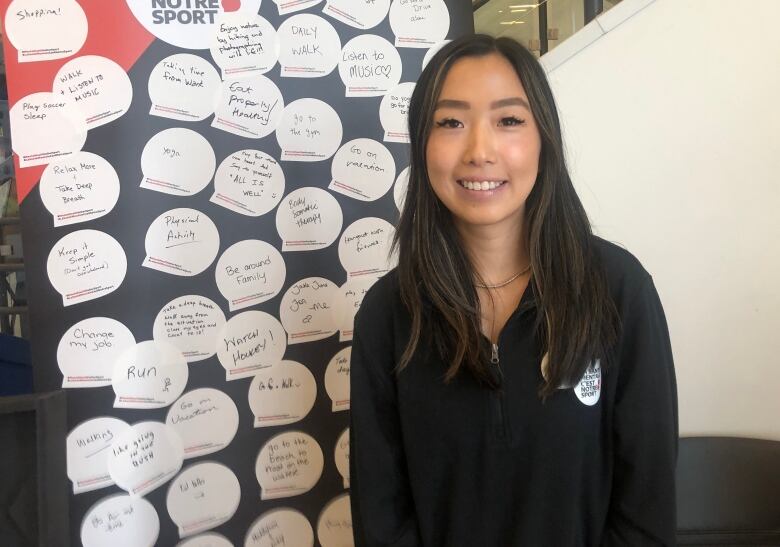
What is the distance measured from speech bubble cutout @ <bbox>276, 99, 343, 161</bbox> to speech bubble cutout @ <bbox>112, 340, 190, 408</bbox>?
21.6 inches

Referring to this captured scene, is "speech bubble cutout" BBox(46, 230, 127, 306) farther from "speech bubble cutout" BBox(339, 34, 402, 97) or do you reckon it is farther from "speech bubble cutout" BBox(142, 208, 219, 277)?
"speech bubble cutout" BBox(339, 34, 402, 97)

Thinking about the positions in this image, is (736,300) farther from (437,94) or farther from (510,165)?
(437,94)

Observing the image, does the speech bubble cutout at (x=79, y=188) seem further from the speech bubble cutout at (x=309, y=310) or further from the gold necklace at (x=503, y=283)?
the gold necklace at (x=503, y=283)

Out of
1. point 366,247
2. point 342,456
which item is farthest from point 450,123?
point 342,456

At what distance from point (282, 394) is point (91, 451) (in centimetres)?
44

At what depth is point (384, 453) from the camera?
3.77 feet

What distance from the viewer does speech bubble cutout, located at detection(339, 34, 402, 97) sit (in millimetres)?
1564

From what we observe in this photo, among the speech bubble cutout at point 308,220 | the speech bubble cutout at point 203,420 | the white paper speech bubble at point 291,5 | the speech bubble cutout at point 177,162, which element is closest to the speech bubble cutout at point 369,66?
the white paper speech bubble at point 291,5

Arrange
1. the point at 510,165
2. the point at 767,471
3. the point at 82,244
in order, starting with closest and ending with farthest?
the point at 510,165 < the point at 82,244 < the point at 767,471

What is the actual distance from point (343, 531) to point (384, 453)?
0.61 meters

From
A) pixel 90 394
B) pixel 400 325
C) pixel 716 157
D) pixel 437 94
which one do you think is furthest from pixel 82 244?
pixel 716 157

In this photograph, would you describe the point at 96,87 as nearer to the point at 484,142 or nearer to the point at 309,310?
the point at 309,310

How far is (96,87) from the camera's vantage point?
1355mm

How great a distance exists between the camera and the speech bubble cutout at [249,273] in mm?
1486
